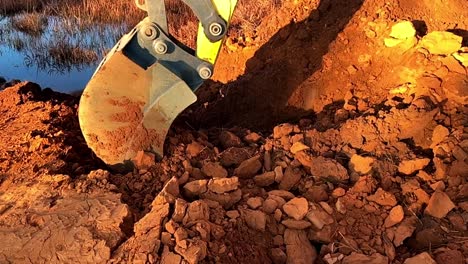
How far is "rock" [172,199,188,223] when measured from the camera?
3.11 meters

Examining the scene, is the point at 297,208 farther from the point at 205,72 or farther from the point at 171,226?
the point at 205,72

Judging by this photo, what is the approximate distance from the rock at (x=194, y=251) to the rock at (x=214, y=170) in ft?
2.92

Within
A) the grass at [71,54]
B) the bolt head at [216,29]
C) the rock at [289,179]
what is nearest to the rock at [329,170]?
the rock at [289,179]

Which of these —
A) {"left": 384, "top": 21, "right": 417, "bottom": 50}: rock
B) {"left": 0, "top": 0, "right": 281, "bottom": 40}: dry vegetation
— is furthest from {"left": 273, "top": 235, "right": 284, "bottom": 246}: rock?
{"left": 0, "top": 0, "right": 281, "bottom": 40}: dry vegetation

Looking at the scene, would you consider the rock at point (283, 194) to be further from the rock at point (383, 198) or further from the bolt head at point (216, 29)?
the bolt head at point (216, 29)

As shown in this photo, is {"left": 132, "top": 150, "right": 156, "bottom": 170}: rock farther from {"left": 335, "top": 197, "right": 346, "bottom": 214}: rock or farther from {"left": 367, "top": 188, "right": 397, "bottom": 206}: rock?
{"left": 367, "top": 188, "right": 397, "bottom": 206}: rock

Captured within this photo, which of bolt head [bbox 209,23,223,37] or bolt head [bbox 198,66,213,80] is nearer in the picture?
bolt head [bbox 209,23,223,37]

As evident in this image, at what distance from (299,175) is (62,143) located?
1880 mm

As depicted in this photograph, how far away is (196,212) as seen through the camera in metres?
3.11

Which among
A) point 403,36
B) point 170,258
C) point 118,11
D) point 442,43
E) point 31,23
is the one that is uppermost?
point 442,43

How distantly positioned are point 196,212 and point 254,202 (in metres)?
0.41

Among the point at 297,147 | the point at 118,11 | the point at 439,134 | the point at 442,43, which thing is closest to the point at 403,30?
the point at 442,43

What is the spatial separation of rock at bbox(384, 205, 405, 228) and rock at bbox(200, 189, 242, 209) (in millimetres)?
881

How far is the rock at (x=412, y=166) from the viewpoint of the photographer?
3557 mm
